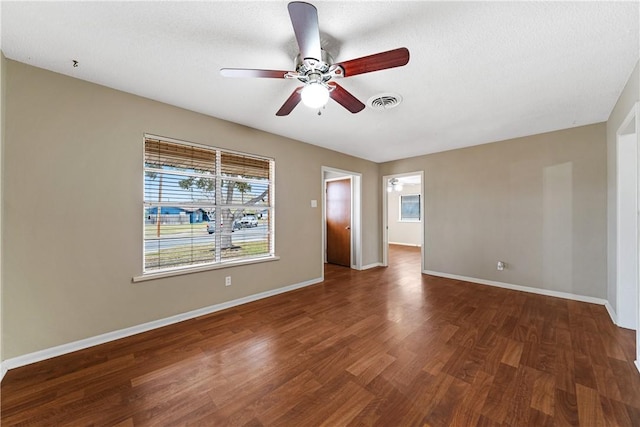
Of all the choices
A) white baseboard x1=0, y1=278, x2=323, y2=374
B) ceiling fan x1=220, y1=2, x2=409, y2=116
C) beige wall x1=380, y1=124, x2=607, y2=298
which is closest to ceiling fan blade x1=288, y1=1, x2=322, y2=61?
ceiling fan x1=220, y1=2, x2=409, y2=116

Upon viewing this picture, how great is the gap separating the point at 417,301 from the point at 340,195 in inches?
114

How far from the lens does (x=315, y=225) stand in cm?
426

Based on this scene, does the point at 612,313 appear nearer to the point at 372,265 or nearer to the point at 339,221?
the point at 372,265

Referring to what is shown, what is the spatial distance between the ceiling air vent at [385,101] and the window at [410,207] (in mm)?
6547

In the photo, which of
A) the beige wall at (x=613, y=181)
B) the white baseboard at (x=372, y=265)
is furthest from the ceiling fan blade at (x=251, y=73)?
the white baseboard at (x=372, y=265)

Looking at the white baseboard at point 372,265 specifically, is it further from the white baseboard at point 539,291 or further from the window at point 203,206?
the window at point 203,206

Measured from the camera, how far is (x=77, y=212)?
2.21 metres

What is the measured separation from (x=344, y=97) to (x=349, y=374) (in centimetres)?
218

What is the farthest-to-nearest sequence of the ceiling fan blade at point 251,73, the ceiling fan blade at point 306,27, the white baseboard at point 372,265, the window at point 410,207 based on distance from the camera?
the window at point 410,207, the white baseboard at point 372,265, the ceiling fan blade at point 251,73, the ceiling fan blade at point 306,27

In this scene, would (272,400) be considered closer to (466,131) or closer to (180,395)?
(180,395)

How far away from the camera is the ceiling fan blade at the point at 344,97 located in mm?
1874

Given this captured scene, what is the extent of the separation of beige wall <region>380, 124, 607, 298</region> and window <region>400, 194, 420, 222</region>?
3983 mm

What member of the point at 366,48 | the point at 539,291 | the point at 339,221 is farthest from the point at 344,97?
the point at 539,291

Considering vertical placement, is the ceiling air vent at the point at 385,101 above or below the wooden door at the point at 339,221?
above
